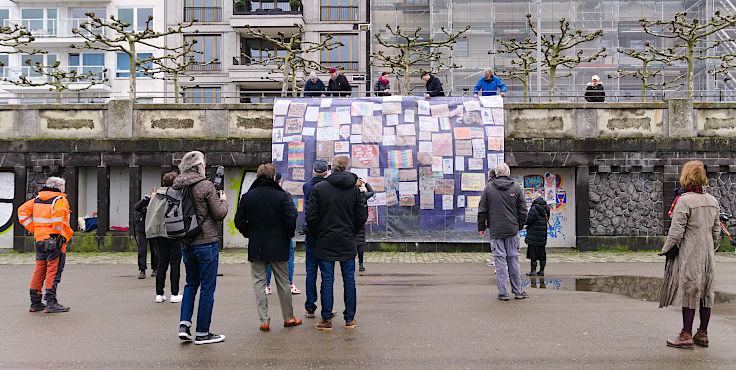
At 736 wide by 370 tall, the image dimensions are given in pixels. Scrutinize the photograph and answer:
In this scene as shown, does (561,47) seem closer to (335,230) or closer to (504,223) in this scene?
(504,223)

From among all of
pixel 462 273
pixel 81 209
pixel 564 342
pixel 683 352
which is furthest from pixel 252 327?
pixel 81 209

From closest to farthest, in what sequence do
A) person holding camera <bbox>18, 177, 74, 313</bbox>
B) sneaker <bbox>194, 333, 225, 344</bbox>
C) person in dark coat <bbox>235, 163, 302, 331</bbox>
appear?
sneaker <bbox>194, 333, 225, 344</bbox> < person in dark coat <bbox>235, 163, 302, 331</bbox> < person holding camera <bbox>18, 177, 74, 313</bbox>

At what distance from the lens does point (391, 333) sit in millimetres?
7797

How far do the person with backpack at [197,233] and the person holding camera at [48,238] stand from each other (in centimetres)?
296

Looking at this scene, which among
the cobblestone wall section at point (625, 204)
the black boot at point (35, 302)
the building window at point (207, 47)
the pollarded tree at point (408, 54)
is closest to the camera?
the black boot at point (35, 302)

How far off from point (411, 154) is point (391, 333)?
11.6 m

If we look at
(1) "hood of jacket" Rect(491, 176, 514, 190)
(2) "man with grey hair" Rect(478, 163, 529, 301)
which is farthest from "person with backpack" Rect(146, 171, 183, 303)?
(1) "hood of jacket" Rect(491, 176, 514, 190)

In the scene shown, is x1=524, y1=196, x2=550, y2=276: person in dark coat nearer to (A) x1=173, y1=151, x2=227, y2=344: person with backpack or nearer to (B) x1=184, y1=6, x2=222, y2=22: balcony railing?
(A) x1=173, y1=151, x2=227, y2=344: person with backpack

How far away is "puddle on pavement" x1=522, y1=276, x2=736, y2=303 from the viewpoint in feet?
34.8

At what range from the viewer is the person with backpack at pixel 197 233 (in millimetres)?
7183

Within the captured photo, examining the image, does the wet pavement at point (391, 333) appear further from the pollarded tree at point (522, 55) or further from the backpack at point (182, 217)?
the pollarded tree at point (522, 55)

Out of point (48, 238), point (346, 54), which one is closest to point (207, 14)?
point (346, 54)

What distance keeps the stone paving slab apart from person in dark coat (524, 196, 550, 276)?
10.6 ft

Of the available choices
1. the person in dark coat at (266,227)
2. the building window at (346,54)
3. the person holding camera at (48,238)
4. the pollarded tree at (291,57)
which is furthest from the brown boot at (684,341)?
the building window at (346,54)
